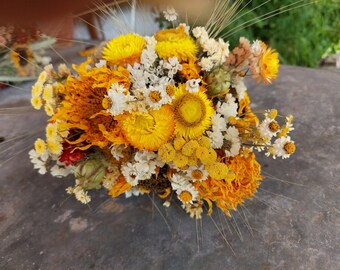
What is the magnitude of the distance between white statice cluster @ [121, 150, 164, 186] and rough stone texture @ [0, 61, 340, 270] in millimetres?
158

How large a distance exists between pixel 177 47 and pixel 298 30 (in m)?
1.69

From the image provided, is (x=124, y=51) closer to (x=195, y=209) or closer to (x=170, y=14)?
(x=170, y=14)

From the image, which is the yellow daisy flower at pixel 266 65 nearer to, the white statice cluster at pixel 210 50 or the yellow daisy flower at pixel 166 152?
the white statice cluster at pixel 210 50

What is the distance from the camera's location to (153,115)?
911 mm

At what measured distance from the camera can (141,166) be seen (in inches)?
37.3

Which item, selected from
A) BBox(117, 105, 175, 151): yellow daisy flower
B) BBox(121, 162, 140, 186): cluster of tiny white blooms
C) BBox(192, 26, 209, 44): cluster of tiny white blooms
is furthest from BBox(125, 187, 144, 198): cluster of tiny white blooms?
BBox(192, 26, 209, 44): cluster of tiny white blooms

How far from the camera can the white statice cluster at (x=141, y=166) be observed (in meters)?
0.95

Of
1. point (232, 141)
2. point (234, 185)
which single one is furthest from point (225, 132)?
point (234, 185)

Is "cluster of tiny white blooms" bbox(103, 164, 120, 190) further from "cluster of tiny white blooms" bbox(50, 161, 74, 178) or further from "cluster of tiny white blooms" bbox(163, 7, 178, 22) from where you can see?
"cluster of tiny white blooms" bbox(163, 7, 178, 22)

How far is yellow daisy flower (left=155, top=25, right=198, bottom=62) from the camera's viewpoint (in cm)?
98

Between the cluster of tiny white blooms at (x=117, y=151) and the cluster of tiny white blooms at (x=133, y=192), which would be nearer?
the cluster of tiny white blooms at (x=117, y=151)

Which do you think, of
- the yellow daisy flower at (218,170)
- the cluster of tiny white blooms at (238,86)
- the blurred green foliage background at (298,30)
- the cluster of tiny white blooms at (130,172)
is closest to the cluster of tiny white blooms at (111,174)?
the cluster of tiny white blooms at (130,172)

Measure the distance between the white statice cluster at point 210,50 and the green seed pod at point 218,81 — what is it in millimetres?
23

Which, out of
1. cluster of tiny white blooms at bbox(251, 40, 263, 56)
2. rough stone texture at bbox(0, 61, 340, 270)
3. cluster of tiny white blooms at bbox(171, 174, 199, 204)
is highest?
cluster of tiny white blooms at bbox(251, 40, 263, 56)
